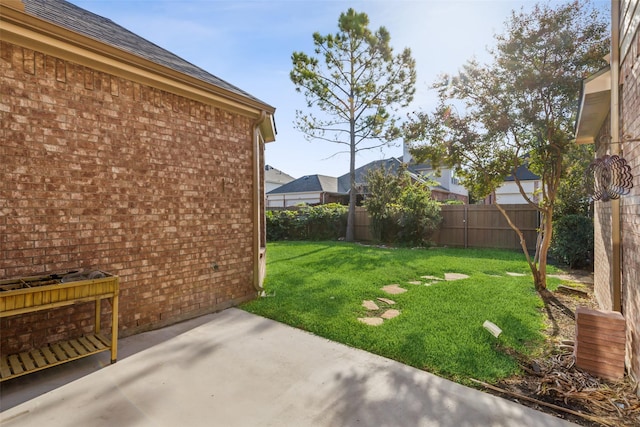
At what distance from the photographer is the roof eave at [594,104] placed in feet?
12.6

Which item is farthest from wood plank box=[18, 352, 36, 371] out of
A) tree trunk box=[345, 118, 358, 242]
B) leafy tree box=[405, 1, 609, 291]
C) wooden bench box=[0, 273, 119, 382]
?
tree trunk box=[345, 118, 358, 242]

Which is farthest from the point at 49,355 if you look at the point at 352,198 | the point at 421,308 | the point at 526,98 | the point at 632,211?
the point at 352,198

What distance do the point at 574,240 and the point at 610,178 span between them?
253 inches

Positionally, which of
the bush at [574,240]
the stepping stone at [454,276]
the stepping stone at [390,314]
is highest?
the bush at [574,240]

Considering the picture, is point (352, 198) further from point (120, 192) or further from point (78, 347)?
point (78, 347)

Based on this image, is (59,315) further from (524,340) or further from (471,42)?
(471,42)

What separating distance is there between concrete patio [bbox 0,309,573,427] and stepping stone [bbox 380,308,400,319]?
4.14ft

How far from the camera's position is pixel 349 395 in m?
2.81

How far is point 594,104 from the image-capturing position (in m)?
4.31

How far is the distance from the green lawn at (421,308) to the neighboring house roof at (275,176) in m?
26.1

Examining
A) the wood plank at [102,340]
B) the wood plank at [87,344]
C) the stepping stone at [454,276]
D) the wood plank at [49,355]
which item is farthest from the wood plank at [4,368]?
the stepping stone at [454,276]

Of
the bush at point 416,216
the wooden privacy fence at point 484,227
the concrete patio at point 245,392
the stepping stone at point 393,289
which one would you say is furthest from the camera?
the bush at point 416,216

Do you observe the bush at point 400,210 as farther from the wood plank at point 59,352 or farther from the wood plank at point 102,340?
the wood plank at point 59,352

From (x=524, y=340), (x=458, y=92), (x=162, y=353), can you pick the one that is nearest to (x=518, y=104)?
(x=458, y=92)
